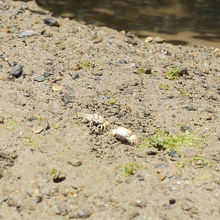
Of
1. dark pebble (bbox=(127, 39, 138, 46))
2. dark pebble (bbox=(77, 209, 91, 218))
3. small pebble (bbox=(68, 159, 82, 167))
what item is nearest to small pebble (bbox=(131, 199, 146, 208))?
dark pebble (bbox=(77, 209, 91, 218))

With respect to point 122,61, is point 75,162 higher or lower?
lower

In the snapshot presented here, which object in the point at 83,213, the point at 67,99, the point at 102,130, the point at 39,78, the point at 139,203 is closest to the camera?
the point at 83,213

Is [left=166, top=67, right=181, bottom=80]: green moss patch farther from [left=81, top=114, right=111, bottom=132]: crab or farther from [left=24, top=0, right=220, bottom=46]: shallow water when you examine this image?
[left=24, top=0, right=220, bottom=46]: shallow water

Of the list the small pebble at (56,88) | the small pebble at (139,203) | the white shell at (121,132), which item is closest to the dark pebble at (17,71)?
the small pebble at (56,88)

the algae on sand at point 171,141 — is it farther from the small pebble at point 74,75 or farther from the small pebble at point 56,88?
the small pebble at point 74,75

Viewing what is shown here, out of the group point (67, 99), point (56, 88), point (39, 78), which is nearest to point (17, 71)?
point (39, 78)

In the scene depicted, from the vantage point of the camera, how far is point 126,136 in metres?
5.13

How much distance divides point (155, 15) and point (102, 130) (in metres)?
7.59

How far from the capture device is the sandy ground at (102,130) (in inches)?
164

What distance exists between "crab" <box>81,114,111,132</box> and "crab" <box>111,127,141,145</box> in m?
0.16

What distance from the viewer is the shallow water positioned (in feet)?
35.2

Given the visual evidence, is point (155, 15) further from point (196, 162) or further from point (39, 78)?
point (196, 162)

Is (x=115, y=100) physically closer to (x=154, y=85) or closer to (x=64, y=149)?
(x=154, y=85)

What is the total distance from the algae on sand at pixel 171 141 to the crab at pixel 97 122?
50 cm
